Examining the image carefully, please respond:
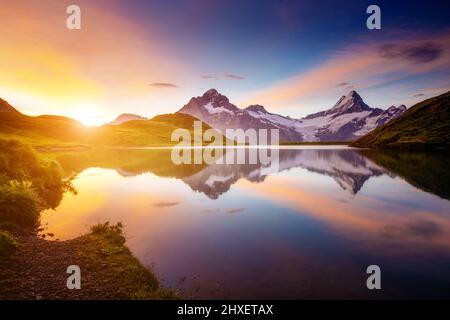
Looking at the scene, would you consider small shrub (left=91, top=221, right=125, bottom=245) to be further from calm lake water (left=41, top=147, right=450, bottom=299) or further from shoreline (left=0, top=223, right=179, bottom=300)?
calm lake water (left=41, top=147, right=450, bottom=299)

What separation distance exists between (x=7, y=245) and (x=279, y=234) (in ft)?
56.0

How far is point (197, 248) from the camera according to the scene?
18.8m

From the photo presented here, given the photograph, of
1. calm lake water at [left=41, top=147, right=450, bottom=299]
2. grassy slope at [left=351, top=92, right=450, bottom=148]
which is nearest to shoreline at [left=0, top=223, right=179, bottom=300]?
calm lake water at [left=41, top=147, right=450, bottom=299]

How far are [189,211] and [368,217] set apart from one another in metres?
17.2

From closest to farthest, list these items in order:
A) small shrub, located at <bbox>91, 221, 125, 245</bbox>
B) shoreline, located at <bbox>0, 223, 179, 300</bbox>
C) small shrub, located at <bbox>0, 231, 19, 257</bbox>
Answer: shoreline, located at <bbox>0, 223, 179, 300</bbox>
small shrub, located at <bbox>0, 231, 19, 257</bbox>
small shrub, located at <bbox>91, 221, 125, 245</bbox>

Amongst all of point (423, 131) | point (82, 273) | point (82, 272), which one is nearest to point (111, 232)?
point (82, 272)

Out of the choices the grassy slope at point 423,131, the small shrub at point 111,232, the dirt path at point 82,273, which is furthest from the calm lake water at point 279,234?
the grassy slope at point 423,131

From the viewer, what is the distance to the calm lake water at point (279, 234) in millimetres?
13969

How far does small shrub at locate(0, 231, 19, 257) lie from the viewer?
48.7ft

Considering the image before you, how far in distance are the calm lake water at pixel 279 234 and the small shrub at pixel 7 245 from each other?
459 centimetres

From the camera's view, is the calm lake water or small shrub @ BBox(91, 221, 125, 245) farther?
small shrub @ BBox(91, 221, 125, 245)

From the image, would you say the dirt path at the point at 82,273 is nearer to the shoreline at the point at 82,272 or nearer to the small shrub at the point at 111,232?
the shoreline at the point at 82,272

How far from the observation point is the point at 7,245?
15367 millimetres

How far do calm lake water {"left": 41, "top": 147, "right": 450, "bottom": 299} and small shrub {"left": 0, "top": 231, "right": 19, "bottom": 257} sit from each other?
4.59m
